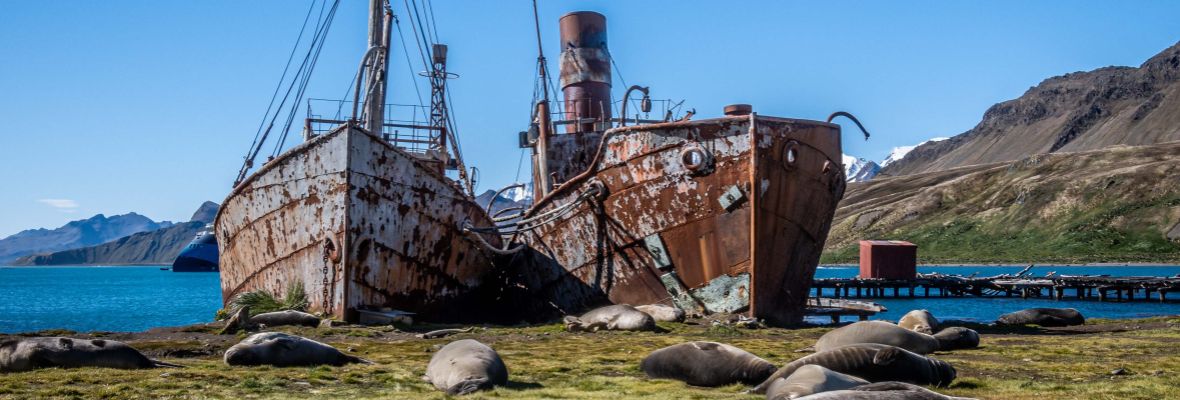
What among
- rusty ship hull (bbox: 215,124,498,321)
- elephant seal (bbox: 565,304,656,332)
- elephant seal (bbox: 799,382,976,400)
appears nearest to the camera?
elephant seal (bbox: 799,382,976,400)

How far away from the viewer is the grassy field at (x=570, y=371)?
933cm

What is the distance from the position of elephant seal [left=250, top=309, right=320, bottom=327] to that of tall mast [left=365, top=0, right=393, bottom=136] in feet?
22.8

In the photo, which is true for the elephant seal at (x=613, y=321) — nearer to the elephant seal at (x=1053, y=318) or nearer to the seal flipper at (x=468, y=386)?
the seal flipper at (x=468, y=386)

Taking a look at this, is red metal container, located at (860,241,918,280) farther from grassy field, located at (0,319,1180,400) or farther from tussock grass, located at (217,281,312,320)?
tussock grass, located at (217,281,312,320)

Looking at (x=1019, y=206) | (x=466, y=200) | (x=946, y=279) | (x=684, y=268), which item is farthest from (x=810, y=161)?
(x=1019, y=206)

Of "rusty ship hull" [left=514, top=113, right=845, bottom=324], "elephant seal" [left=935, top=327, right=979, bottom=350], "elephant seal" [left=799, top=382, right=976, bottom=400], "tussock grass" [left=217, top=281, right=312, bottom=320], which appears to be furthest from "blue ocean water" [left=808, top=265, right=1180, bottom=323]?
"elephant seal" [left=799, top=382, right=976, bottom=400]

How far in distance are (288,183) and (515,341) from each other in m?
7.19

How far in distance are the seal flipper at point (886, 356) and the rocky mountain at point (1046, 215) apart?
12470 centimetres

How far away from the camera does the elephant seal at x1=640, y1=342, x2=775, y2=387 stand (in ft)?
31.8

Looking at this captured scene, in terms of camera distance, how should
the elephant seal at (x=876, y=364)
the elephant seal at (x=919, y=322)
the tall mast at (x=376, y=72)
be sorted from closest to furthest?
1. the elephant seal at (x=876, y=364)
2. the elephant seal at (x=919, y=322)
3. the tall mast at (x=376, y=72)

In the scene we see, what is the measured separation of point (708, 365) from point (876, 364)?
159 cm

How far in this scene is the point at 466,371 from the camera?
31.4 ft

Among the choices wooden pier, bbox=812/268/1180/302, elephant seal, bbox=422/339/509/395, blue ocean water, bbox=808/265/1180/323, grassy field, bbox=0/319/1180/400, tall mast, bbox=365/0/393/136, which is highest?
tall mast, bbox=365/0/393/136

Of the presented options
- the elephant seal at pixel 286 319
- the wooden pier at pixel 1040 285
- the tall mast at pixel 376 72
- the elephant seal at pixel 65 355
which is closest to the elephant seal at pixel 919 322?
the elephant seal at pixel 286 319
